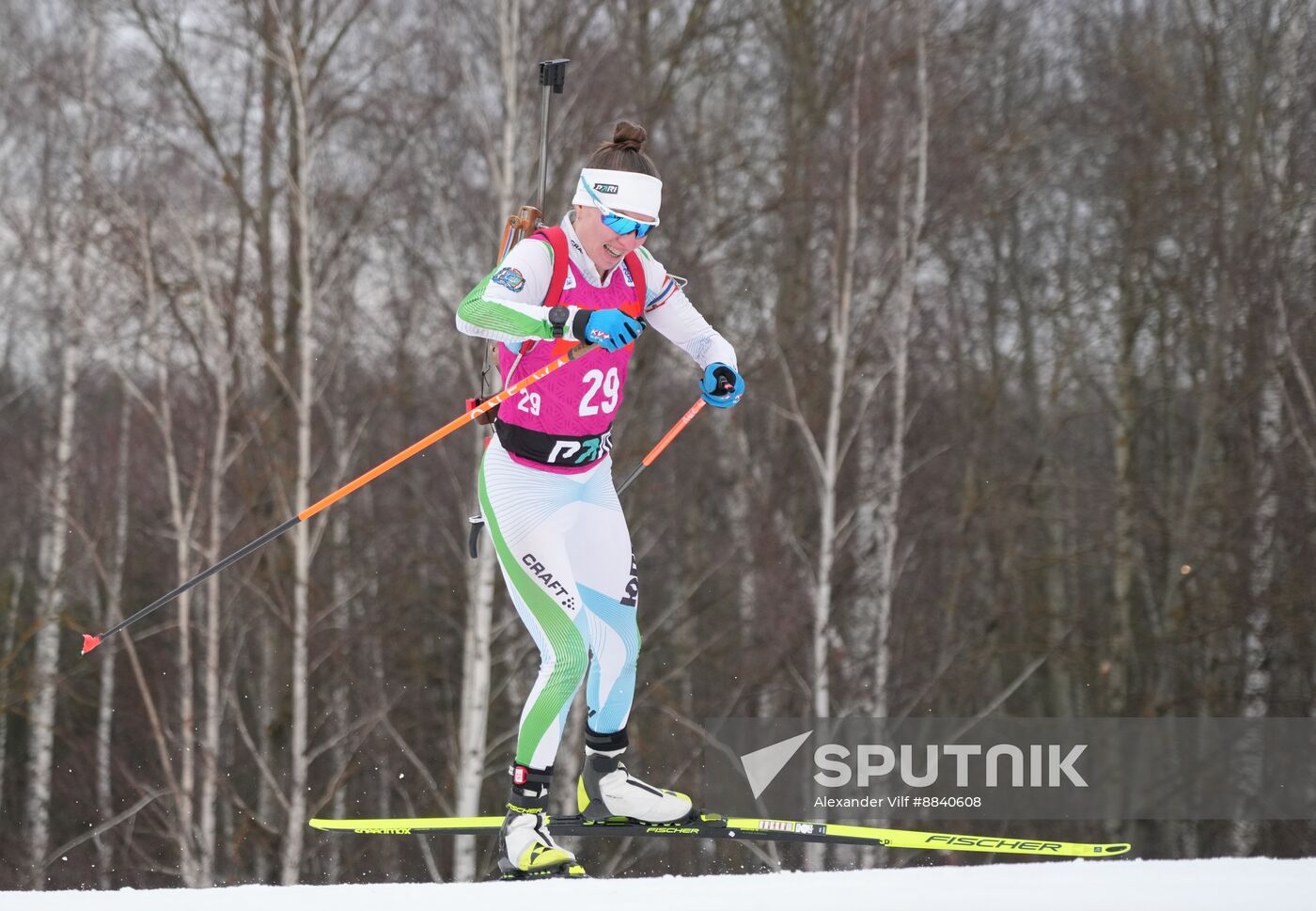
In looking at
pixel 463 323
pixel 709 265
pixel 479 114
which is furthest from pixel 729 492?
pixel 463 323

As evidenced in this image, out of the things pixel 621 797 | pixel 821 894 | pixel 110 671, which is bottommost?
pixel 821 894

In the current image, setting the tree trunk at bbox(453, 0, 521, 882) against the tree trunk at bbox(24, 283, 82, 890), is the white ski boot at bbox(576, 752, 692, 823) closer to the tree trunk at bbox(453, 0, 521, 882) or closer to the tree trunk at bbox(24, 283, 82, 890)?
the tree trunk at bbox(453, 0, 521, 882)

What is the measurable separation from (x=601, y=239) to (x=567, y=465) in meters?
0.65

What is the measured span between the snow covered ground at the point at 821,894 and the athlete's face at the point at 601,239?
67.8 inches

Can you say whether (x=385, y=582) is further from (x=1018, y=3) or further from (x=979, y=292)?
(x=1018, y=3)

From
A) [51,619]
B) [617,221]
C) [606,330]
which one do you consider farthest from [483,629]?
[606,330]

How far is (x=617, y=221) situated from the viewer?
11.7ft

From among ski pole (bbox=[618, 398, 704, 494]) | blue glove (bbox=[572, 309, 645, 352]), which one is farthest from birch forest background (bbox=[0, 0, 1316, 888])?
blue glove (bbox=[572, 309, 645, 352])

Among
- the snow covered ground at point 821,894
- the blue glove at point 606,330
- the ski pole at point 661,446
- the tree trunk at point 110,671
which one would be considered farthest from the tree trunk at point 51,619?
the blue glove at point 606,330

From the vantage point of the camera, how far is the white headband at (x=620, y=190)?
3.57m

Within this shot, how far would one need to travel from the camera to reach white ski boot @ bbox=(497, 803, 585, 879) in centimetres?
363

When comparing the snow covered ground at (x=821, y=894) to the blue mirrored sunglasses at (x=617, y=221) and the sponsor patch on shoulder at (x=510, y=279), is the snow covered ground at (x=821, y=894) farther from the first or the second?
the blue mirrored sunglasses at (x=617, y=221)

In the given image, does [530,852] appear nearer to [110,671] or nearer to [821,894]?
[821,894]

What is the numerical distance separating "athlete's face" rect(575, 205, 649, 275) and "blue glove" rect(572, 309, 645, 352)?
34 centimetres
